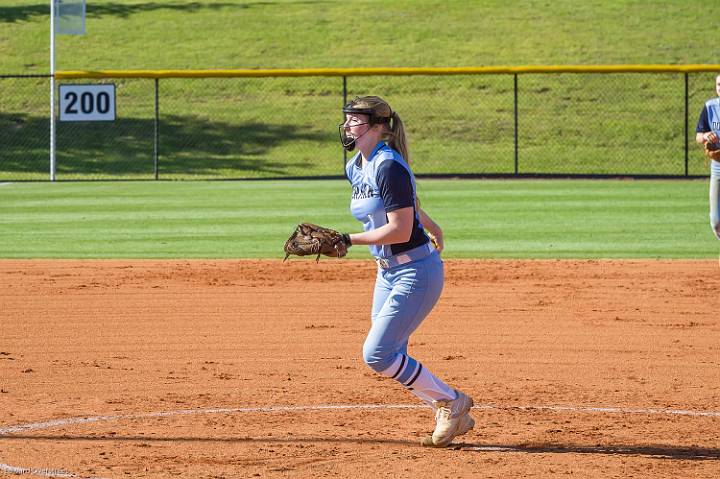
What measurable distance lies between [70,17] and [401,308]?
22185 mm

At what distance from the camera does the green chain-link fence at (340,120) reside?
30.1 m

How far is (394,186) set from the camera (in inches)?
244

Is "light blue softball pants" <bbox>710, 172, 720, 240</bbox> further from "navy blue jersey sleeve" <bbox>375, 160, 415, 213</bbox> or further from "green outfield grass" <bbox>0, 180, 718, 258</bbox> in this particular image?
"navy blue jersey sleeve" <bbox>375, 160, 415, 213</bbox>

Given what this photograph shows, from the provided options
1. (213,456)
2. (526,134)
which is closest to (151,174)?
(526,134)

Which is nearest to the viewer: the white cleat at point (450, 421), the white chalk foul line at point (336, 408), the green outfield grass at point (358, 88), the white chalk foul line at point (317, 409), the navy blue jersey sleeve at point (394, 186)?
the navy blue jersey sleeve at point (394, 186)

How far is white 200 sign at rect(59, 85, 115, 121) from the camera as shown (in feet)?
79.6

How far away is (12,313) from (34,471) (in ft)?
17.9

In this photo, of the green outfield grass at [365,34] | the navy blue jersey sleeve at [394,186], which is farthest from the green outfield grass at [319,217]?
the green outfield grass at [365,34]

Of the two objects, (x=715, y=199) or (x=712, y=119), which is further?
(x=715, y=199)

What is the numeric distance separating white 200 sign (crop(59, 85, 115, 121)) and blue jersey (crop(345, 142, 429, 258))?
1855 centimetres

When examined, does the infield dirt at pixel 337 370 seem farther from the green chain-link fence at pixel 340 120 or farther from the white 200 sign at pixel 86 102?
the green chain-link fence at pixel 340 120

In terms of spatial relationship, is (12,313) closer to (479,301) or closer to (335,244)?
(479,301)

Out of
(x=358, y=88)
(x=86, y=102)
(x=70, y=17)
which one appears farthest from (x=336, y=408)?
(x=358, y=88)

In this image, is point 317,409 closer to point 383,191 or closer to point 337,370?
point 337,370
